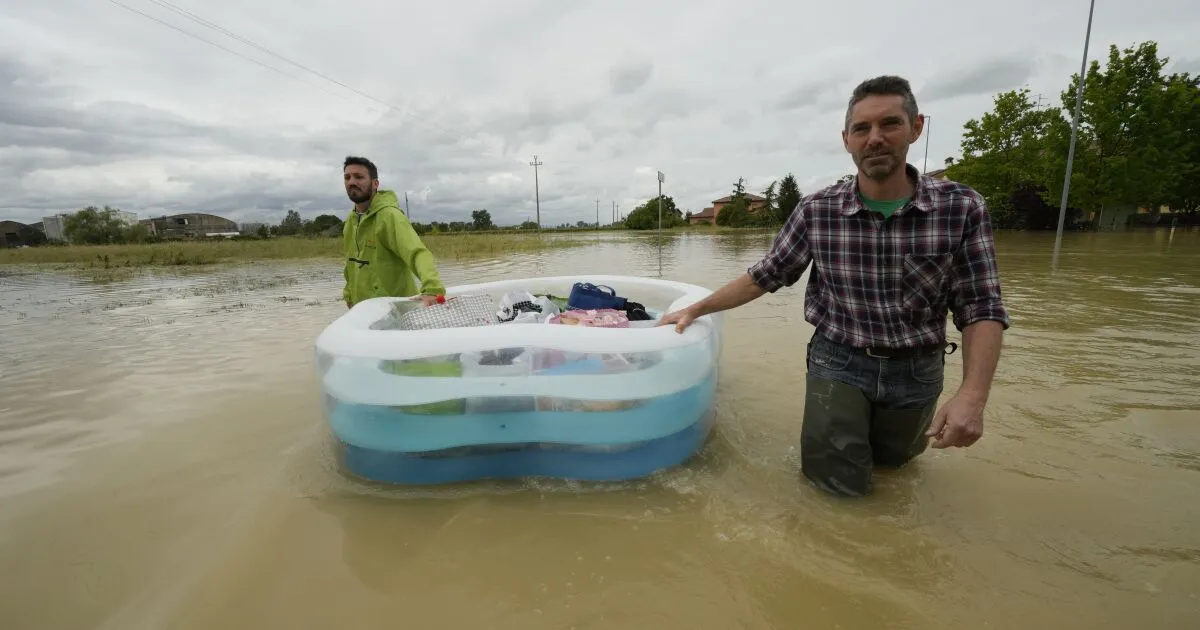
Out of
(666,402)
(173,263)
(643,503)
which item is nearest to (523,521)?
(643,503)

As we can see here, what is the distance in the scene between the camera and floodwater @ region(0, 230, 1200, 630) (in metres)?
1.67

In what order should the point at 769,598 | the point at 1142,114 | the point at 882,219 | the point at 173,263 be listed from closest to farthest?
the point at 769,598 < the point at 882,219 < the point at 173,263 < the point at 1142,114

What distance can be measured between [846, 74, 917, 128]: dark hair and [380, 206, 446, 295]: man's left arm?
2.55m

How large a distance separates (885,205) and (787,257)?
46 cm

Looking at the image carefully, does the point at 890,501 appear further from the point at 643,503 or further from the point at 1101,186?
the point at 1101,186

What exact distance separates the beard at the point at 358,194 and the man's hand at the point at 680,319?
2.41m

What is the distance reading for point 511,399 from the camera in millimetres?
2348

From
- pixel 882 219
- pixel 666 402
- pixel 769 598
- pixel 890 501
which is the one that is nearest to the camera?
pixel 769 598

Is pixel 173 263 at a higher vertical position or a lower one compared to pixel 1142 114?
lower

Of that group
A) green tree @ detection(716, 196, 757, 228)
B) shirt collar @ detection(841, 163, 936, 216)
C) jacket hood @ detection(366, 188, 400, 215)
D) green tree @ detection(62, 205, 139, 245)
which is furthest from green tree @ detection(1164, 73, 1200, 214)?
green tree @ detection(62, 205, 139, 245)

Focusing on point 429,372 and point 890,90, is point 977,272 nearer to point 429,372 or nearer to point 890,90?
point 890,90

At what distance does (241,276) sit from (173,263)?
651cm

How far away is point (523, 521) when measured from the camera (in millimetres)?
2162

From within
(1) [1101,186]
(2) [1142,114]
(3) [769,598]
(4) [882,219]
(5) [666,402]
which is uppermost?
(2) [1142,114]
